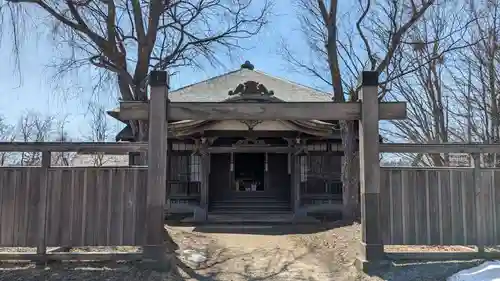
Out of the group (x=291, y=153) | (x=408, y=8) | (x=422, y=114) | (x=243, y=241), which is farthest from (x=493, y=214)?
(x=422, y=114)

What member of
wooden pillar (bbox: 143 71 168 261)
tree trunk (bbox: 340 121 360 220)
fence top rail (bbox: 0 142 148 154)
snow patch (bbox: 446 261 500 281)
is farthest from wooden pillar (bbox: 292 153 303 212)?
fence top rail (bbox: 0 142 148 154)

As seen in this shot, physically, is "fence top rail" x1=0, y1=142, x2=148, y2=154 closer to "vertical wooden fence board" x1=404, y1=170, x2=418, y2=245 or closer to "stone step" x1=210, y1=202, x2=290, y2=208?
"vertical wooden fence board" x1=404, y1=170, x2=418, y2=245

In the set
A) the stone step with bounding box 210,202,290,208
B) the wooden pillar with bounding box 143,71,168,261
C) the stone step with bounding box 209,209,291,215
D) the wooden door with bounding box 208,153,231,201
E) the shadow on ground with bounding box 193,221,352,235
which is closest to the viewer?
the wooden pillar with bounding box 143,71,168,261

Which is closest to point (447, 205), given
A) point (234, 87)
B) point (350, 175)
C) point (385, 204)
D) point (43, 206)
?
point (385, 204)

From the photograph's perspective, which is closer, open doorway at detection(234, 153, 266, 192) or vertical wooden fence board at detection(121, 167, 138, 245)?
vertical wooden fence board at detection(121, 167, 138, 245)

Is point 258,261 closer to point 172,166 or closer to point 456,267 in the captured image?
point 456,267

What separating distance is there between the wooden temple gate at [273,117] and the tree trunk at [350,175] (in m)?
4.70

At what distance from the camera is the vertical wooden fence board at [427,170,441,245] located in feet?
23.1

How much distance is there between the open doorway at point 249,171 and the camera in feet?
58.5

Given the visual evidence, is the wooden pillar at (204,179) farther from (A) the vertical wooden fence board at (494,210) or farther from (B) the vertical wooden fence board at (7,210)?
(A) the vertical wooden fence board at (494,210)

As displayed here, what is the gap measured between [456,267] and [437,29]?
9205 millimetres

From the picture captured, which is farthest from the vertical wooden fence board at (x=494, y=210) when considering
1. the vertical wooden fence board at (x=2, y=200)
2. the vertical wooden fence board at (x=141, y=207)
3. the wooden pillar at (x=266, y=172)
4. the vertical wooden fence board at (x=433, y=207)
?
the wooden pillar at (x=266, y=172)

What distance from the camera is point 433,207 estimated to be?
7082 millimetres

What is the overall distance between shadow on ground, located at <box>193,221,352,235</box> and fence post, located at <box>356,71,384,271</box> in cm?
415
